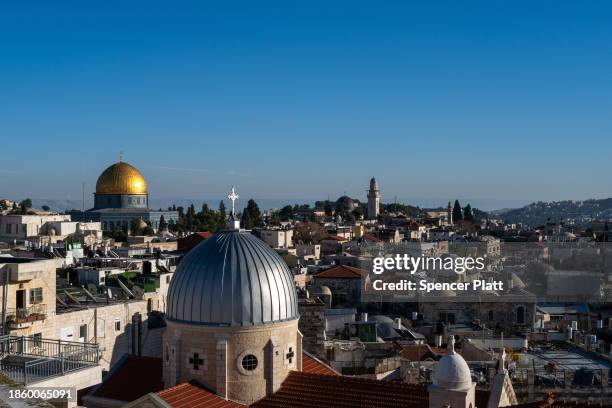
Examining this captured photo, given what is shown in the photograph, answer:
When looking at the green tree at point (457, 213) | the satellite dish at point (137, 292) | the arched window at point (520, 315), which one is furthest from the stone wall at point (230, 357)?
the green tree at point (457, 213)

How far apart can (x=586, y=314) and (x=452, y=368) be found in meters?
29.9

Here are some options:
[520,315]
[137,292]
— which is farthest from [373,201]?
[137,292]

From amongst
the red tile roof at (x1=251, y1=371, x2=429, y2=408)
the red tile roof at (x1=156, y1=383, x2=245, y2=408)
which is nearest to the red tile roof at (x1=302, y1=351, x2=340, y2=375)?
the red tile roof at (x1=251, y1=371, x2=429, y2=408)

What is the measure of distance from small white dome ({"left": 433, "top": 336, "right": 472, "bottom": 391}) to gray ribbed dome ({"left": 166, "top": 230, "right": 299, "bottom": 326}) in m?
3.57

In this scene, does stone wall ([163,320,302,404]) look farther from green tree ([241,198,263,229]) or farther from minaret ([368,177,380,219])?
minaret ([368,177,380,219])

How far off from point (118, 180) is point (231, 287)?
77.5 metres

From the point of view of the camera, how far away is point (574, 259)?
69375 millimetres

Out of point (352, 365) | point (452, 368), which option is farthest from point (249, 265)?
point (352, 365)

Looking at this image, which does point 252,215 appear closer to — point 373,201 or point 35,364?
point 373,201

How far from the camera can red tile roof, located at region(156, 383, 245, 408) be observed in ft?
46.6

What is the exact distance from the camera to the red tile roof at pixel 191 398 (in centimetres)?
1421

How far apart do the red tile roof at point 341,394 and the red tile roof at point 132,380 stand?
261 centimetres

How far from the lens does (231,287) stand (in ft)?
50.0

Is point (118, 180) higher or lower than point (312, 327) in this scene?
higher
